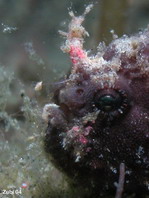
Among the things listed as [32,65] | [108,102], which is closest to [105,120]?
[108,102]

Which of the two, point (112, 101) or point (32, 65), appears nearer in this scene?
point (112, 101)

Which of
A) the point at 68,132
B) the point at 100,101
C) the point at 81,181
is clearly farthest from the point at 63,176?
the point at 100,101

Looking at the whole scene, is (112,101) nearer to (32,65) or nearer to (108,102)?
(108,102)

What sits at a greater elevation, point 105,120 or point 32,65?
point 32,65

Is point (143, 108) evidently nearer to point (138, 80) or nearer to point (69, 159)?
point (138, 80)

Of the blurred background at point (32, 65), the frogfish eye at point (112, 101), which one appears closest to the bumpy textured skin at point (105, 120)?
the frogfish eye at point (112, 101)

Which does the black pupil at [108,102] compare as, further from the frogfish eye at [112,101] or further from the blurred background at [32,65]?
the blurred background at [32,65]
